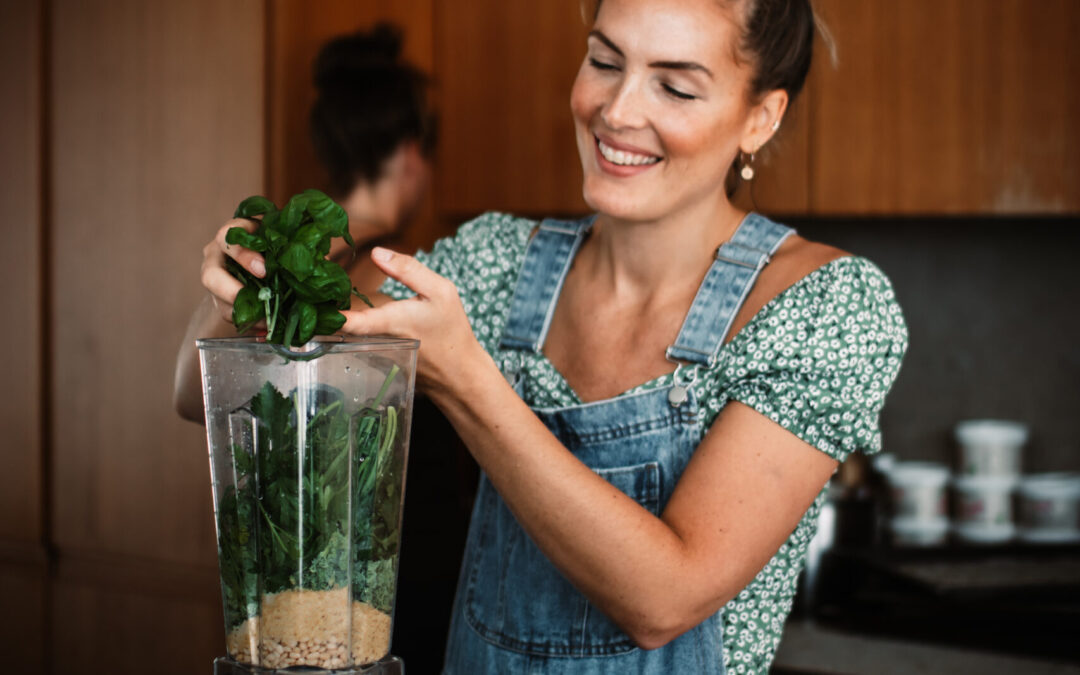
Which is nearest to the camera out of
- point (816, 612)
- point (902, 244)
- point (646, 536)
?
point (646, 536)

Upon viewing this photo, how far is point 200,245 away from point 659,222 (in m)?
1.29

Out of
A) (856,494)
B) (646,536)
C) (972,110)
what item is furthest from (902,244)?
(646,536)

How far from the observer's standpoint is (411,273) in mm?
788

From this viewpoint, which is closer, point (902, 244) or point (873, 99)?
point (873, 99)

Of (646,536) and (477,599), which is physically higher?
(646,536)

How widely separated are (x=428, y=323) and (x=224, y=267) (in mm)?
168

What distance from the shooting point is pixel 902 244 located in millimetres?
2338

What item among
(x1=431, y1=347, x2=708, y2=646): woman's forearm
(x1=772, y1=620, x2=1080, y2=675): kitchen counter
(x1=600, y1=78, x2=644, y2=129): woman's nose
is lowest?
(x1=772, y1=620, x2=1080, y2=675): kitchen counter

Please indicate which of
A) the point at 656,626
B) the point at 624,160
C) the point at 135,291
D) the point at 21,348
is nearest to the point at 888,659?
the point at 656,626

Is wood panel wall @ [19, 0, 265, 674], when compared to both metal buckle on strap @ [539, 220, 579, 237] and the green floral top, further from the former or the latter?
the green floral top

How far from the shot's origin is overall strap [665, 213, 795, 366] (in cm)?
109

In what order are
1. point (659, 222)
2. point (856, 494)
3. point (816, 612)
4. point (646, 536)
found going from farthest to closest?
point (856, 494)
point (816, 612)
point (659, 222)
point (646, 536)

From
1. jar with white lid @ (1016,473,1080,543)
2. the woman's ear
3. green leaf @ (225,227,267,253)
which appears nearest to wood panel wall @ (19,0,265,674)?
the woman's ear

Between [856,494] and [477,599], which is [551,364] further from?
[856,494]
